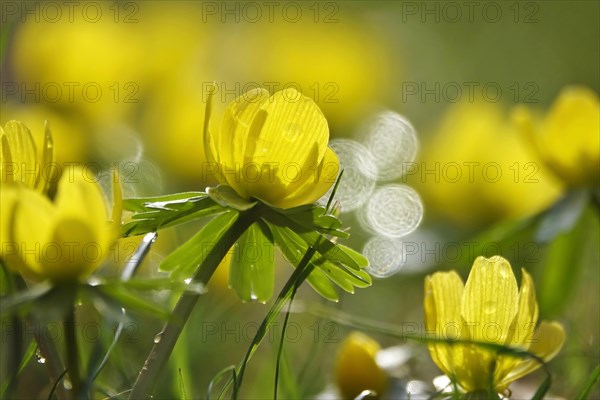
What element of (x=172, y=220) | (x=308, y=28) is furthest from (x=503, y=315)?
(x=308, y=28)

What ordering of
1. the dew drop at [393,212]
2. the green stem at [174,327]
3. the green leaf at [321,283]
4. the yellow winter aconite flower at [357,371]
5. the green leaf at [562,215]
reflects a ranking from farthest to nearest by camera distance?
the dew drop at [393,212]
the green leaf at [562,215]
the yellow winter aconite flower at [357,371]
the green leaf at [321,283]
the green stem at [174,327]

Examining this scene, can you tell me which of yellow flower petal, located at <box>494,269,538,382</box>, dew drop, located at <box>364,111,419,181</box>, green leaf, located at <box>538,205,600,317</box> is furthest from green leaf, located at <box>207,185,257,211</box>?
dew drop, located at <box>364,111,419,181</box>

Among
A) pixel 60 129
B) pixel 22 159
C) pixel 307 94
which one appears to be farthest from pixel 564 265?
pixel 307 94

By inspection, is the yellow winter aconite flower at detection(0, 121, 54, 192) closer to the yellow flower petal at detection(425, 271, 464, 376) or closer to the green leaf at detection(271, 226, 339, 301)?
the green leaf at detection(271, 226, 339, 301)

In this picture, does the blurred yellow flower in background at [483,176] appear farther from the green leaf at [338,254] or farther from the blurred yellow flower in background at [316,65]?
the green leaf at [338,254]

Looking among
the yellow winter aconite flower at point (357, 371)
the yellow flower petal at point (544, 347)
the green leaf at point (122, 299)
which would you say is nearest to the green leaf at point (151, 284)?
the green leaf at point (122, 299)
